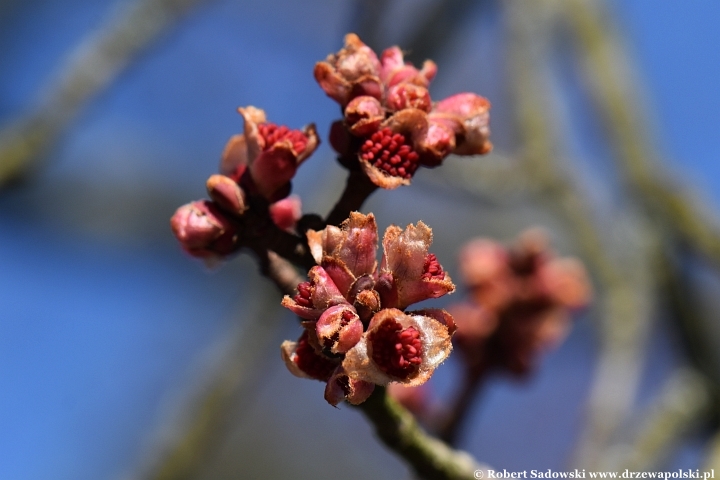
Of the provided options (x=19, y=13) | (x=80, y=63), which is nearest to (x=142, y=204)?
(x=19, y=13)

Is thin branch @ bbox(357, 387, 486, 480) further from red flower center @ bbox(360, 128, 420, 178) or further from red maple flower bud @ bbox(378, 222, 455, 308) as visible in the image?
red flower center @ bbox(360, 128, 420, 178)

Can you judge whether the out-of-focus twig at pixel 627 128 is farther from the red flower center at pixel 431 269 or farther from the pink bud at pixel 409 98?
the red flower center at pixel 431 269

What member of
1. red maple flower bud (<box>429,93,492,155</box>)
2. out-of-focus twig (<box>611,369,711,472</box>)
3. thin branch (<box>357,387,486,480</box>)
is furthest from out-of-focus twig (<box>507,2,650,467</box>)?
red maple flower bud (<box>429,93,492,155</box>)

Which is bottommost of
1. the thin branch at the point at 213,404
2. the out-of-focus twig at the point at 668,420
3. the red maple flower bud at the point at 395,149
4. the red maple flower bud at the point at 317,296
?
the out-of-focus twig at the point at 668,420

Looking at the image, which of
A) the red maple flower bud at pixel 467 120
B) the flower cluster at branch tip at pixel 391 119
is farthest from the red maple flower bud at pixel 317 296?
the red maple flower bud at pixel 467 120

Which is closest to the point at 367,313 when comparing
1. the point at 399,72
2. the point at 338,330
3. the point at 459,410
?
the point at 338,330

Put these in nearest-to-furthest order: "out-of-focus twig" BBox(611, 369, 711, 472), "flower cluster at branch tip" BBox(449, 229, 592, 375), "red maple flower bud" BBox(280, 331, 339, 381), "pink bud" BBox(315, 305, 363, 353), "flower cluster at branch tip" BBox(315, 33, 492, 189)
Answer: "pink bud" BBox(315, 305, 363, 353) < "red maple flower bud" BBox(280, 331, 339, 381) < "flower cluster at branch tip" BBox(315, 33, 492, 189) < "flower cluster at branch tip" BBox(449, 229, 592, 375) < "out-of-focus twig" BBox(611, 369, 711, 472)

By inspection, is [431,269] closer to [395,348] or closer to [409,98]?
[395,348]
